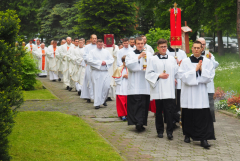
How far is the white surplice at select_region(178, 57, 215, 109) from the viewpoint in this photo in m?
7.27

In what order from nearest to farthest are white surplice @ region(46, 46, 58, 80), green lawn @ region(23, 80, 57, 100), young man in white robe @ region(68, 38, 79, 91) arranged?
green lawn @ region(23, 80, 57, 100)
young man in white robe @ region(68, 38, 79, 91)
white surplice @ region(46, 46, 58, 80)

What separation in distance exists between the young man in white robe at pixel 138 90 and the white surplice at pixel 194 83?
4.26ft

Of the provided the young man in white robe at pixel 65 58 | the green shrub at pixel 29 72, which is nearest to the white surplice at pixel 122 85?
the green shrub at pixel 29 72

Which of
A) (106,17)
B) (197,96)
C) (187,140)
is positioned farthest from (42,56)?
(197,96)

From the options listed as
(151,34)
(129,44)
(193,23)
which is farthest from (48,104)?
(193,23)

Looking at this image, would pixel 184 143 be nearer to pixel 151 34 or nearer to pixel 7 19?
pixel 7 19

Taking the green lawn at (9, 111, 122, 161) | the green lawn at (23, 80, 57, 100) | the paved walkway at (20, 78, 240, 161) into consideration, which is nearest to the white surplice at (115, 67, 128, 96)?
the paved walkway at (20, 78, 240, 161)

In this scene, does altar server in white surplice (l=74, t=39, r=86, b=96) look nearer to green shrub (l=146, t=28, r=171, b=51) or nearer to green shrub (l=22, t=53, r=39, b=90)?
green shrub (l=22, t=53, r=39, b=90)

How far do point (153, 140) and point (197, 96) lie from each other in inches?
51.8

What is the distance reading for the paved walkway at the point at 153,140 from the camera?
6.58m

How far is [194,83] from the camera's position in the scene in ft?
23.8

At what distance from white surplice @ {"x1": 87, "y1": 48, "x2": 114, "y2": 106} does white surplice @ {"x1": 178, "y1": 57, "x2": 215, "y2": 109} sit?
4742 millimetres

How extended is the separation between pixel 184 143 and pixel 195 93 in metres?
1.04

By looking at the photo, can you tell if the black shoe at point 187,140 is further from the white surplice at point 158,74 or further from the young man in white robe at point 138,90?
the young man in white robe at point 138,90
